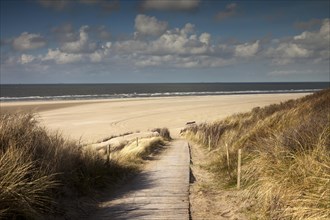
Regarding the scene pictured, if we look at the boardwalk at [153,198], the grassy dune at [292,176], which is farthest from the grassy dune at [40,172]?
the grassy dune at [292,176]

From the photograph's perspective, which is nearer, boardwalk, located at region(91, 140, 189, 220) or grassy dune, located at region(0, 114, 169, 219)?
grassy dune, located at region(0, 114, 169, 219)

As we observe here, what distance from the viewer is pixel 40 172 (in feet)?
24.0

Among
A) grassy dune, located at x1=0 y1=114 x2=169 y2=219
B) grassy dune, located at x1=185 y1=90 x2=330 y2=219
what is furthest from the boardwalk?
grassy dune, located at x1=185 y1=90 x2=330 y2=219

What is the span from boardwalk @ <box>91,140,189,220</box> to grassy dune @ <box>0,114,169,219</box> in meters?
0.69

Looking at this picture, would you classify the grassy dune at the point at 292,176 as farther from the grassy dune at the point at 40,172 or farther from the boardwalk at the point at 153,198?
the grassy dune at the point at 40,172

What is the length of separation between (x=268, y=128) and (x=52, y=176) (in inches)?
328

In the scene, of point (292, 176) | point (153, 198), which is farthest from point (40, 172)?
point (292, 176)

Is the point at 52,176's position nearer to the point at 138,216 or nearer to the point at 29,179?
the point at 29,179

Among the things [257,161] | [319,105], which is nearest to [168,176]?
[257,161]

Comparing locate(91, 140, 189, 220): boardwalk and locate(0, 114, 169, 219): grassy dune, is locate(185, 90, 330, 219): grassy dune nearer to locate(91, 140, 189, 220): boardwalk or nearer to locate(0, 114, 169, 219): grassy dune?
locate(91, 140, 189, 220): boardwalk

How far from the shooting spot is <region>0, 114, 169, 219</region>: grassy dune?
616cm

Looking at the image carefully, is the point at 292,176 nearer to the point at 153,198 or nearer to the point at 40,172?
the point at 153,198

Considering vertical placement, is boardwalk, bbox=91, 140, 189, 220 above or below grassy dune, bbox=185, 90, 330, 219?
below

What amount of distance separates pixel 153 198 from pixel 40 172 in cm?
280
